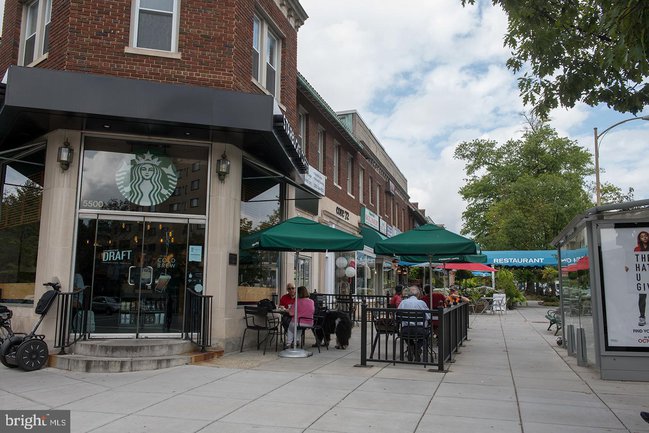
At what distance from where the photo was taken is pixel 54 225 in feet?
31.3

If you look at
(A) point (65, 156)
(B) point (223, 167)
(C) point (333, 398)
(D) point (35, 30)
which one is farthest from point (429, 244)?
(D) point (35, 30)

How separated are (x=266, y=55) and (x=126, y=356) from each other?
772cm

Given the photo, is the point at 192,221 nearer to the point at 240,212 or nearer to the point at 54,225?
the point at 240,212

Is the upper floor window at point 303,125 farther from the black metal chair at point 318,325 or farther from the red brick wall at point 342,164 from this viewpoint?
the black metal chair at point 318,325

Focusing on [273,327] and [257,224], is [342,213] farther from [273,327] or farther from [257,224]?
[273,327]

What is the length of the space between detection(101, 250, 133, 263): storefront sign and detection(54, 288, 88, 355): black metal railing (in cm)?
68

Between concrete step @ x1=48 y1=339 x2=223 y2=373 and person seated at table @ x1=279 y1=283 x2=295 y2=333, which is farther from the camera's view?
person seated at table @ x1=279 y1=283 x2=295 y2=333

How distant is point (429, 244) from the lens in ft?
34.3

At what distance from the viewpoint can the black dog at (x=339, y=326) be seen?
11320 mm

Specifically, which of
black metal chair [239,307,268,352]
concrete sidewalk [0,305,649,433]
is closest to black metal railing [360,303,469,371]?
concrete sidewalk [0,305,649,433]

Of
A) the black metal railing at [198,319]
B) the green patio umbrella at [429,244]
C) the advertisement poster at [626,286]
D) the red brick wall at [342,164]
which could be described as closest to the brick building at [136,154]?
the black metal railing at [198,319]

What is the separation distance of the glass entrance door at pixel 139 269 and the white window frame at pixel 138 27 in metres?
3.25

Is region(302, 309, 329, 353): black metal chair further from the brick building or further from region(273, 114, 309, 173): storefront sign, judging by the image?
region(273, 114, 309, 173): storefront sign

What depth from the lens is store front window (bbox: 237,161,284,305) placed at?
1145 centimetres
